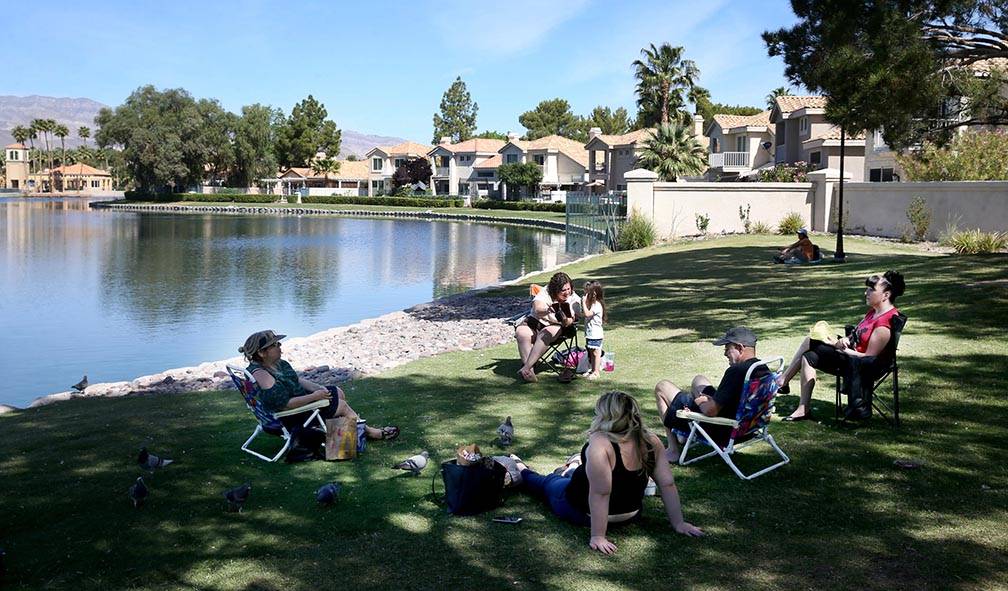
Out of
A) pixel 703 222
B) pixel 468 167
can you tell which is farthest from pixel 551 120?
pixel 703 222

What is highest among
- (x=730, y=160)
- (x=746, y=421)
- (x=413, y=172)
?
(x=413, y=172)

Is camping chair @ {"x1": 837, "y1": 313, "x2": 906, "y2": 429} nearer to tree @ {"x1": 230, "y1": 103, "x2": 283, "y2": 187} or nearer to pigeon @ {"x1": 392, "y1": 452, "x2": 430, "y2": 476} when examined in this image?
pigeon @ {"x1": 392, "y1": 452, "x2": 430, "y2": 476}

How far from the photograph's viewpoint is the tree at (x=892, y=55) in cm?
1236

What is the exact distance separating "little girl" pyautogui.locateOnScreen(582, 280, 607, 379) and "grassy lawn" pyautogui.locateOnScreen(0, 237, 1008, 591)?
0.23 m

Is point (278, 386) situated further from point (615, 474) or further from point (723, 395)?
point (723, 395)

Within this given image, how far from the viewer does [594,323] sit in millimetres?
9469

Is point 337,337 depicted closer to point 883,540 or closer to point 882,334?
point 882,334

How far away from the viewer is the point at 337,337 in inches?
652

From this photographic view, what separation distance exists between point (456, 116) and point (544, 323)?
467 ft

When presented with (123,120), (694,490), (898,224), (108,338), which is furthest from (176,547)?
(123,120)

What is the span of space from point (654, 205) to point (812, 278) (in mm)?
14399

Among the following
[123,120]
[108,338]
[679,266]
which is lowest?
[108,338]

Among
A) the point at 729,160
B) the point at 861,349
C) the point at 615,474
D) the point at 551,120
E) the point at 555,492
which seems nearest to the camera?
the point at 615,474

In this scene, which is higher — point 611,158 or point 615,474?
point 611,158
